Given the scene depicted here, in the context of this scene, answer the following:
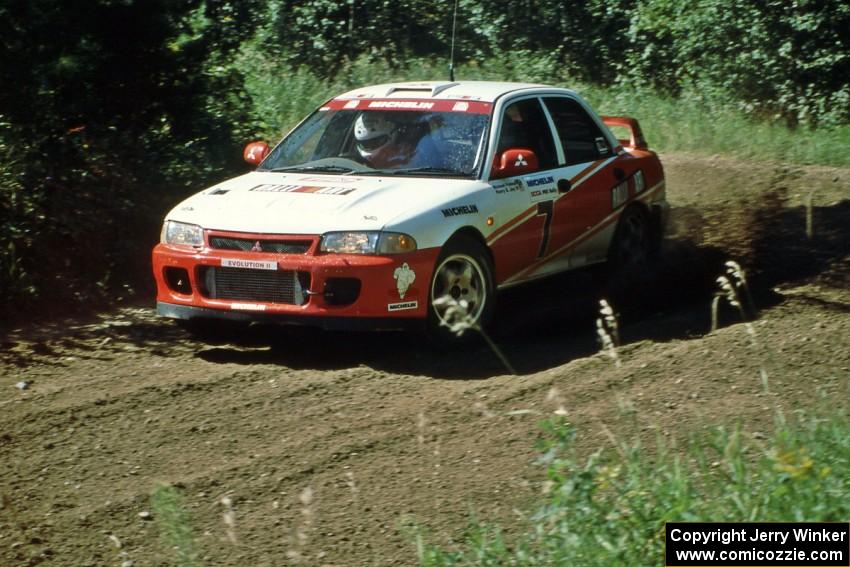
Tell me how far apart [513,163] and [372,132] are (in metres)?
1.08

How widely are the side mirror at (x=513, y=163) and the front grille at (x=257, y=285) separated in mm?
1663

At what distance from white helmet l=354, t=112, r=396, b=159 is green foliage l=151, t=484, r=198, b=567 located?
3.87 metres

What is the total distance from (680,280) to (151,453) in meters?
5.64

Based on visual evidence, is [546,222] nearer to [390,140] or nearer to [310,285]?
[390,140]

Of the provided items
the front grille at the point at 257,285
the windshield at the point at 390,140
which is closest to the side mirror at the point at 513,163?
the windshield at the point at 390,140

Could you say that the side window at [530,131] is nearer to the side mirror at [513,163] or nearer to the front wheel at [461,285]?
the side mirror at [513,163]

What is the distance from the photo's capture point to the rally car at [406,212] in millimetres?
8008

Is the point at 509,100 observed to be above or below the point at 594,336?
above

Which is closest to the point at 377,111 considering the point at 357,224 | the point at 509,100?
the point at 509,100

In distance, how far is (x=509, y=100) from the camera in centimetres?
950

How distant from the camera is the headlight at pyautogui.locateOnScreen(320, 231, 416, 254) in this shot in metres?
7.96

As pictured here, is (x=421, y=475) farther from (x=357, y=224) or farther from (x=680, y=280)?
(x=680, y=280)

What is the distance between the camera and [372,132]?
938cm

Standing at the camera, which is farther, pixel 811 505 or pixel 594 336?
pixel 594 336
